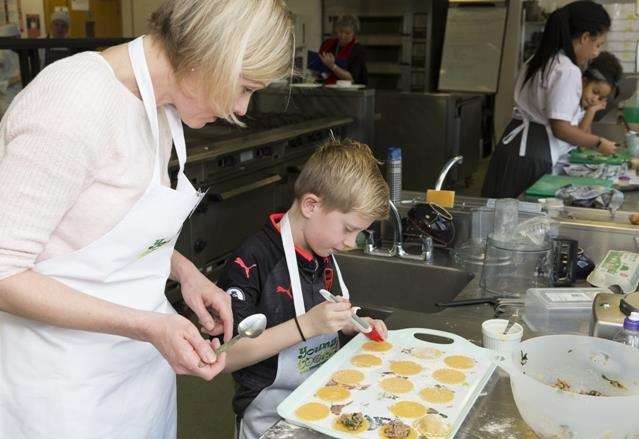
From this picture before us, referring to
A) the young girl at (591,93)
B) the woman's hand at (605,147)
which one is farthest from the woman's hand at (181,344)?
the young girl at (591,93)

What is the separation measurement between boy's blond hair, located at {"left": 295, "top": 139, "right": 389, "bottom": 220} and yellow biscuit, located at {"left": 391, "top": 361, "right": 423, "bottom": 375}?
360 mm

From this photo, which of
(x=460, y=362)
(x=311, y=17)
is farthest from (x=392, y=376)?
(x=311, y=17)

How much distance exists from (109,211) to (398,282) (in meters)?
1.13

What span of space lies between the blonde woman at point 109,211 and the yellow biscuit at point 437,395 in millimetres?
341

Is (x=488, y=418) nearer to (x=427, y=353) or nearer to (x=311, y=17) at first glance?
(x=427, y=353)

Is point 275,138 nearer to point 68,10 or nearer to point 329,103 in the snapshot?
point 329,103

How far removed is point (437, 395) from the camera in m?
1.12

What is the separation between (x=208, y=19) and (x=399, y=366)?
2.17 feet

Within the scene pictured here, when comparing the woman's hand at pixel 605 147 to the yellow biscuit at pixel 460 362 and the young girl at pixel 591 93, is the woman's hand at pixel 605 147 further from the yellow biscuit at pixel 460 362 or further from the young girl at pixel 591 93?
the yellow biscuit at pixel 460 362

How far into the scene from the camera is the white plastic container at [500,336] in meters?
1.27

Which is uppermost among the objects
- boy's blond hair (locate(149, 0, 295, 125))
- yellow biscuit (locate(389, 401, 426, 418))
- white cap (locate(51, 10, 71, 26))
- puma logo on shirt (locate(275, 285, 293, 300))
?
white cap (locate(51, 10, 71, 26))

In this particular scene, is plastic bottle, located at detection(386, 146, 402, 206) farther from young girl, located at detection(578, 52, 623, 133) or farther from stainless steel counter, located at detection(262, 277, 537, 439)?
young girl, located at detection(578, 52, 623, 133)

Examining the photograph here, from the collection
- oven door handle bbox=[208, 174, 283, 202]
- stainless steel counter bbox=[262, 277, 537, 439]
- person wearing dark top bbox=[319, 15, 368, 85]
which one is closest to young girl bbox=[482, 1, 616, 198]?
oven door handle bbox=[208, 174, 283, 202]

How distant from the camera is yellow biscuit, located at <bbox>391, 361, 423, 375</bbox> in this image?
3.93 ft
